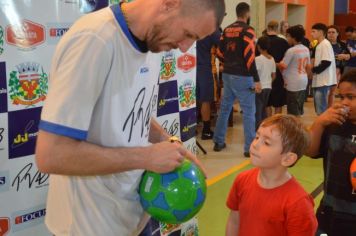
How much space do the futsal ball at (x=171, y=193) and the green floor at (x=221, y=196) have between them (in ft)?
7.06

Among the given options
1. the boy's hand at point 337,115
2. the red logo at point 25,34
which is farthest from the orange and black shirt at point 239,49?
the red logo at point 25,34

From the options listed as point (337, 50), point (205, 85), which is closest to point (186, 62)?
point (205, 85)

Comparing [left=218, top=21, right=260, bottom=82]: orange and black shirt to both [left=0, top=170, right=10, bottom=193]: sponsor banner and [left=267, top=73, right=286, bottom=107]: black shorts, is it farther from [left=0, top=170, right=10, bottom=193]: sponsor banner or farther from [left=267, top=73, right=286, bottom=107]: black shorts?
[left=0, top=170, right=10, bottom=193]: sponsor banner

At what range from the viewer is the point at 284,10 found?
42.7ft

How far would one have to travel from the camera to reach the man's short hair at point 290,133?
2.16 m

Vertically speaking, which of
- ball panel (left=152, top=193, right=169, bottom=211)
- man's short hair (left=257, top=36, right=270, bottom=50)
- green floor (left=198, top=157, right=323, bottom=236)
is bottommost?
green floor (left=198, top=157, right=323, bottom=236)

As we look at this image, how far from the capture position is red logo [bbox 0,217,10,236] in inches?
86.8

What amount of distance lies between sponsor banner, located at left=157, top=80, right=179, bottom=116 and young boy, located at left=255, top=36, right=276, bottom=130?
389 cm

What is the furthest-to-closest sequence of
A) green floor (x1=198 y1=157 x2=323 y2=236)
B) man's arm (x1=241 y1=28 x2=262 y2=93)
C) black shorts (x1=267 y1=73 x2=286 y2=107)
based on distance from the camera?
black shorts (x1=267 y1=73 x2=286 y2=107) < man's arm (x1=241 y1=28 x2=262 y2=93) < green floor (x1=198 y1=157 x2=323 y2=236)

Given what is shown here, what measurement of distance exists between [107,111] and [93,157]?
6.5 inches

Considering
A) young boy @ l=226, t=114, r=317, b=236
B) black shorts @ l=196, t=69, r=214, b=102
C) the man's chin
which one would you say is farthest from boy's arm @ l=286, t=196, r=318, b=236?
black shorts @ l=196, t=69, r=214, b=102

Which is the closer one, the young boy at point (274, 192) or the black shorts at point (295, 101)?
the young boy at point (274, 192)

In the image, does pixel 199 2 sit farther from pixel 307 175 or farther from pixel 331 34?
pixel 331 34

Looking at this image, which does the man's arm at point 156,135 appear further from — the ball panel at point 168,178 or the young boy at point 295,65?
the young boy at point 295,65
